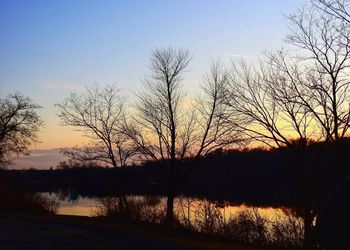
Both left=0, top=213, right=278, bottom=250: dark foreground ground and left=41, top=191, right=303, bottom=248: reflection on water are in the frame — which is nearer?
left=0, top=213, right=278, bottom=250: dark foreground ground

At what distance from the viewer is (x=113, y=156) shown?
3838cm

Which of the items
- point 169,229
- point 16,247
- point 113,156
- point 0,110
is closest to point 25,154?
point 0,110

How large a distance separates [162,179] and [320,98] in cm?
1645

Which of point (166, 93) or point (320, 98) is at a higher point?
point (166, 93)

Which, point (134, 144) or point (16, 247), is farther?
point (134, 144)

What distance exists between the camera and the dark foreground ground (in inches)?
594

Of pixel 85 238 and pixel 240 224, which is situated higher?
pixel 240 224

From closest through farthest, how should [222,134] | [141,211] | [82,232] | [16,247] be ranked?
[16,247] < [82,232] < [141,211] < [222,134]

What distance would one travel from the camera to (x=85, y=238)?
55.9 feet

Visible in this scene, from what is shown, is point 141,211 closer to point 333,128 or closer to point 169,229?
point 169,229

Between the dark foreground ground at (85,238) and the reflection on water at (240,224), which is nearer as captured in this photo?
the dark foreground ground at (85,238)

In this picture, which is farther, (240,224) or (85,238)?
(240,224)

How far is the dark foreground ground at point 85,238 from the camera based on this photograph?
49.5ft

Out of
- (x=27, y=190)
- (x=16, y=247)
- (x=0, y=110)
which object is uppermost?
(x=0, y=110)
